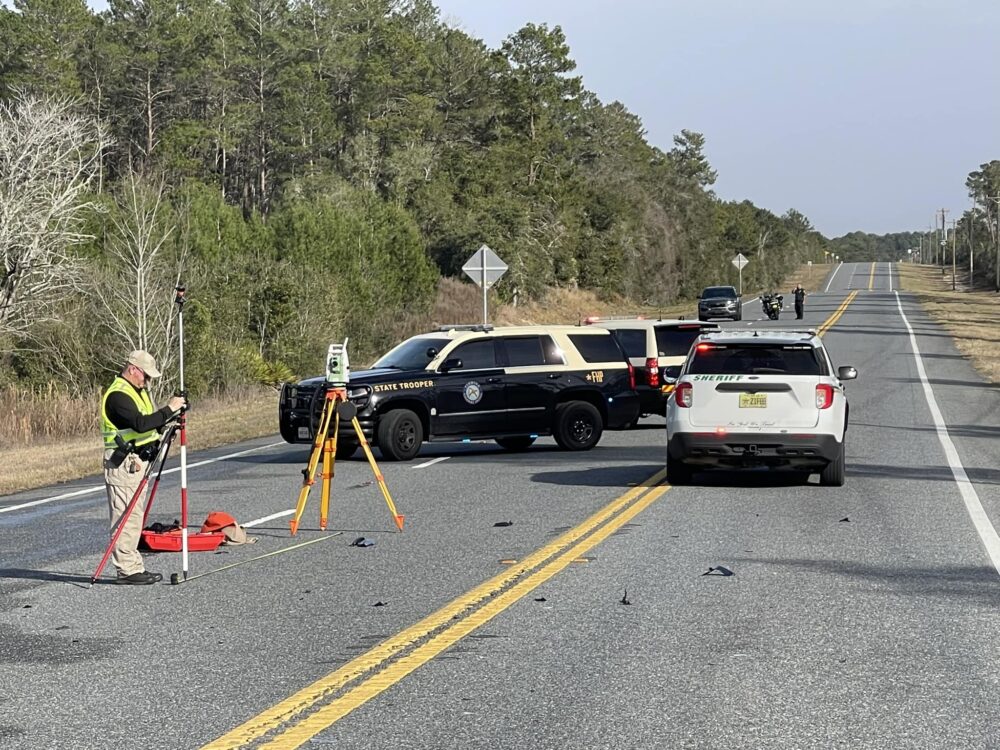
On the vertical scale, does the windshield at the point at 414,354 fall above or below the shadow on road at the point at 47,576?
above

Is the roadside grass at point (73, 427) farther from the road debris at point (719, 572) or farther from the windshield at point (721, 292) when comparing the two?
the windshield at point (721, 292)

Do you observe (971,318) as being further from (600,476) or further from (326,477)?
(326,477)

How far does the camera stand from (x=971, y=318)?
71.8m

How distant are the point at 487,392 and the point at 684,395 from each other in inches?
205

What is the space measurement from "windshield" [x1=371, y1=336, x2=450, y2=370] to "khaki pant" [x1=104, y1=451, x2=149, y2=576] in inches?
403

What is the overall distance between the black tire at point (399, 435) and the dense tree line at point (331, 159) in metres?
22.2

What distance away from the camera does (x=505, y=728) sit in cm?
654

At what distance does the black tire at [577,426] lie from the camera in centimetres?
2153

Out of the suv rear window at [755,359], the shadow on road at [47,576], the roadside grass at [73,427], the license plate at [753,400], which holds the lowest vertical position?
the roadside grass at [73,427]

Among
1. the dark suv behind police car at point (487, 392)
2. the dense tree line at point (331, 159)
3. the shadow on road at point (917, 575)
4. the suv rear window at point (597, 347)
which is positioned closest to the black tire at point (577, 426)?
the dark suv behind police car at point (487, 392)

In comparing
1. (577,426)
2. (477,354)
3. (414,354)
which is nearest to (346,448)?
(414,354)

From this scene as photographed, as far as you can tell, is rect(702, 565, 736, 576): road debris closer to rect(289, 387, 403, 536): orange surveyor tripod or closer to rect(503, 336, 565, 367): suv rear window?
rect(289, 387, 403, 536): orange surveyor tripod

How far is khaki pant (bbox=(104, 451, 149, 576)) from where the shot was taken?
420 inches

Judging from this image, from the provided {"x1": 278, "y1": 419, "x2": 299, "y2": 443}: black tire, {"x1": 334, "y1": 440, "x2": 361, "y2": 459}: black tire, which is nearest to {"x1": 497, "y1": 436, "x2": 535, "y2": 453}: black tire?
{"x1": 334, "y1": 440, "x2": 361, "y2": 459}: black tire
